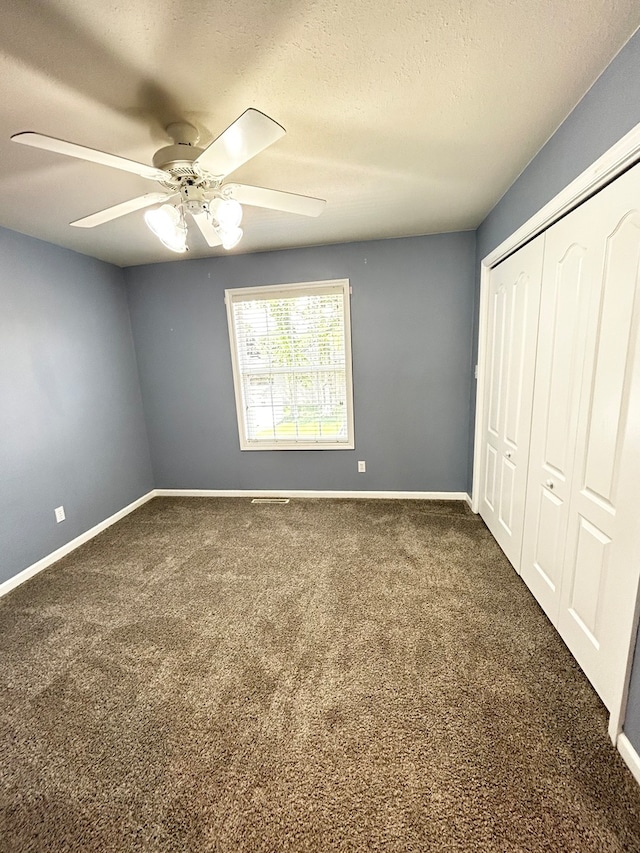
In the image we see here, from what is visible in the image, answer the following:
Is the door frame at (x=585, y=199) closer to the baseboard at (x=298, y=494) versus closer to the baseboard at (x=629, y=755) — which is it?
the baseboard at (x=629, y=755)

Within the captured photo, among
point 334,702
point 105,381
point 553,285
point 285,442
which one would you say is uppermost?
point 553,285

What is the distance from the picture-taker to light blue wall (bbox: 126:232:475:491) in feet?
10.1

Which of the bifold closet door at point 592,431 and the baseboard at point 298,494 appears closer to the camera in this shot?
the bifold closet door at point 592,431

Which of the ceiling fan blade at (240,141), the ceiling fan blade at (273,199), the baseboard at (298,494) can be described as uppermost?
the ceiling fan blade at (273,199)

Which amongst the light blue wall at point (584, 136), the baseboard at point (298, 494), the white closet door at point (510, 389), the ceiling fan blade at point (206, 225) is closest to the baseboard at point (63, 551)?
the baseboard at point (298, 494)

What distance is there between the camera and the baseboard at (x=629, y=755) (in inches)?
45.3

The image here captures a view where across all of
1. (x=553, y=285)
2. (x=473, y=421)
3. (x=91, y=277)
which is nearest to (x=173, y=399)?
(x=91, y=277)

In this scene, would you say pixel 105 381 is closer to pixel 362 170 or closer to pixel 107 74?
pixel 107 74

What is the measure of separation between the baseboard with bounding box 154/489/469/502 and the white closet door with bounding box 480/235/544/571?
21.5 inches

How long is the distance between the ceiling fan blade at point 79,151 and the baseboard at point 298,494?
2.90 metres

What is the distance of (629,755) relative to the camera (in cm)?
118

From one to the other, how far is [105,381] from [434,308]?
3.17 meters

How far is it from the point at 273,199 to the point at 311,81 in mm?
408

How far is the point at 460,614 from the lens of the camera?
1917 mm
